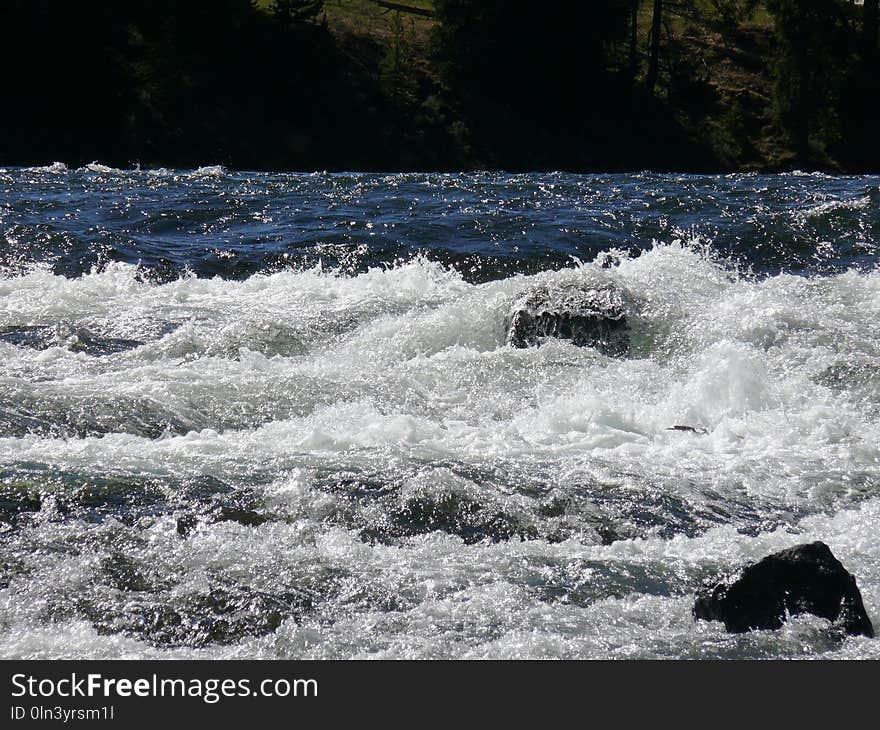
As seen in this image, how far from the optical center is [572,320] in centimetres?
1166

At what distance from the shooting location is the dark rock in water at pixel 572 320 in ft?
37.8

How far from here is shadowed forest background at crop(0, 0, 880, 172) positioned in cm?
4200

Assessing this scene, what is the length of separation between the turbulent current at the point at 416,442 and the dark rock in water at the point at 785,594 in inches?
3.2

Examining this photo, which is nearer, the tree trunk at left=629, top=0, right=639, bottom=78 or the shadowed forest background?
the shadowed forest background

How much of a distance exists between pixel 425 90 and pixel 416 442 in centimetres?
4116

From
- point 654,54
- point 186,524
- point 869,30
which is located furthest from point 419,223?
point 869,30

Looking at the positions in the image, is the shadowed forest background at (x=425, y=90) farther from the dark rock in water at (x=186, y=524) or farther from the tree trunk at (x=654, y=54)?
the dark rock in water at (x=186, y=524)

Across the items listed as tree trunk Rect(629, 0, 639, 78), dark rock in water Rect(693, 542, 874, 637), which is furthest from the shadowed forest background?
dark rock in water Rect(693, 542, 874, 637)

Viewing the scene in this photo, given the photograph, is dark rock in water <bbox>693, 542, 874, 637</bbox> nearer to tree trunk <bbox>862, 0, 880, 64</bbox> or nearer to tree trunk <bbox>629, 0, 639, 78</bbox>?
tree trunk <bbox>629, 0, 639, 78</bbox>

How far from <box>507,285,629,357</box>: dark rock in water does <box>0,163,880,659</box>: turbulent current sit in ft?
0.83

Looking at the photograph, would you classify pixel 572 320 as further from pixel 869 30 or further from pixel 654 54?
pixel 869 30

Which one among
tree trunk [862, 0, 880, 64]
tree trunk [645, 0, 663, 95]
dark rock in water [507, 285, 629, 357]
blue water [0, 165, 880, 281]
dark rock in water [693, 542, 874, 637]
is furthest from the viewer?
tree trunk [645, 0, 663, 95]

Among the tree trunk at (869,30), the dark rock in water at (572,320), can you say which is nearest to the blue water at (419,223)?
the dark rock in water at (572,320)

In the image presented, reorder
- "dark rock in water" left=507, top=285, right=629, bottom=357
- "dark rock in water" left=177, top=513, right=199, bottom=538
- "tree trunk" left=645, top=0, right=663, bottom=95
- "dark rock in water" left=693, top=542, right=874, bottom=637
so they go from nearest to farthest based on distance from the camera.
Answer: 1. "dark rock in water" left=693, top=542, right=874, bottom=637
2. "dark rock in water" left=177, top=513, right=199, bottom=538
3. "dark rock in water" left=507, top=285, right=629, bottom=357
4. "tree trunk" left=645, top=0, right=663, bottom=95
